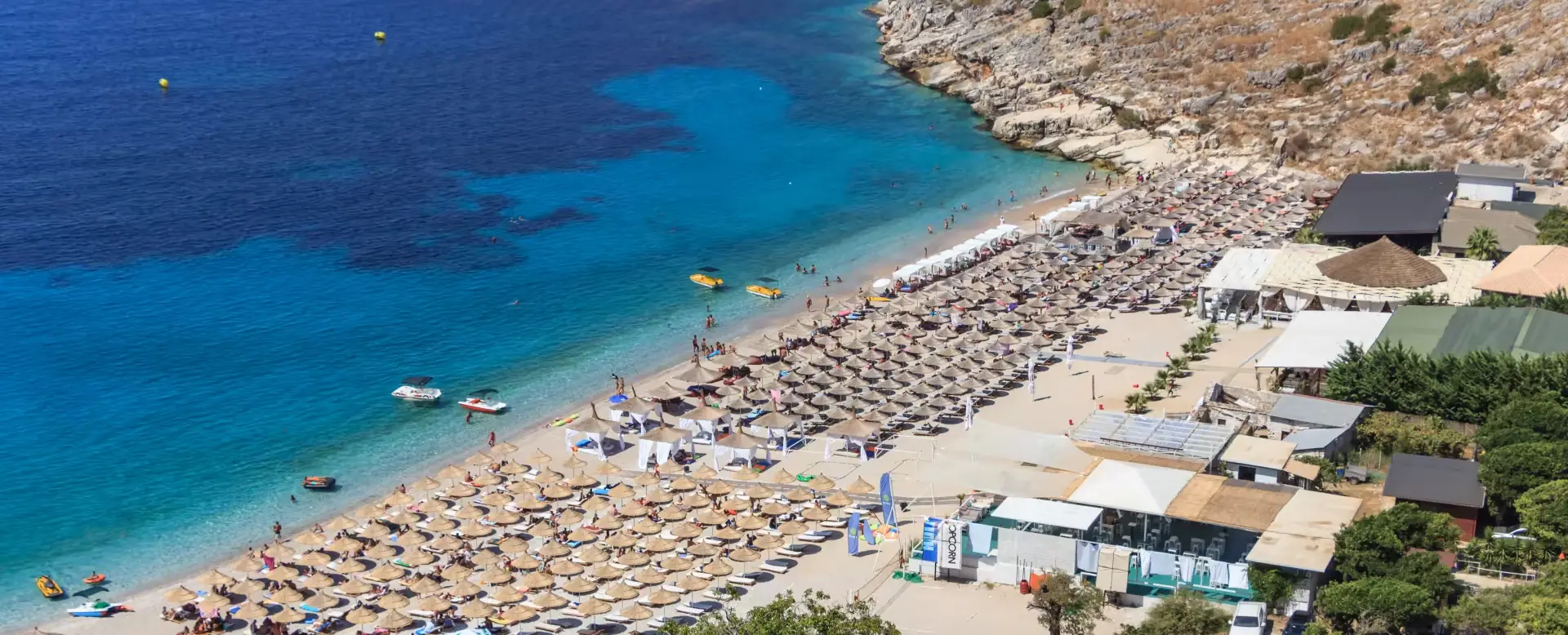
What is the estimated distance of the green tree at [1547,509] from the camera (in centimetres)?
4328

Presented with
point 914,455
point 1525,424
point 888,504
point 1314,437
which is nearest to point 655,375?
point 914,455

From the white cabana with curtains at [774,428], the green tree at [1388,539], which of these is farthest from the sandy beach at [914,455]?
the green tree at [1388,539]

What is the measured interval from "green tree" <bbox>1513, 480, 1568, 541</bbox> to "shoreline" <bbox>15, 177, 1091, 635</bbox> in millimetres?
34780

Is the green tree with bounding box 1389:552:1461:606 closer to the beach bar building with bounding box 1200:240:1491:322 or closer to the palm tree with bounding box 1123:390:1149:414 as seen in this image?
the palm tree with bounding box 1123:390:1149:414

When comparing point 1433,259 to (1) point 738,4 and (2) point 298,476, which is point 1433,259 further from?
(1) point 738,4

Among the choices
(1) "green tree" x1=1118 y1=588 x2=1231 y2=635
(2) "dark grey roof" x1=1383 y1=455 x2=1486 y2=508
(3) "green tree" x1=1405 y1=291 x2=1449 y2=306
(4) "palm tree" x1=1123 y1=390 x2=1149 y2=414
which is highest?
(3) "green tree" x1=1405 y1=291 x2=1449 y2=306

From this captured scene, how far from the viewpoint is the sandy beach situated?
4662 centimetres

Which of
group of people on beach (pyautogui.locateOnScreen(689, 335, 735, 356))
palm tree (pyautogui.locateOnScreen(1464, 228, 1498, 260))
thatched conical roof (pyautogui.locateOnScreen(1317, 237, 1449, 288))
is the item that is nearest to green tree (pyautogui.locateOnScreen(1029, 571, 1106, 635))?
group of people on beach (pyautogui.locateOnScreen(689, 335, 735, 356))

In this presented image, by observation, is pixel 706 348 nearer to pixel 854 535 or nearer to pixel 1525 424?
pixel 854 535

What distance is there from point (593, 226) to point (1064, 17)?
54.7 metres

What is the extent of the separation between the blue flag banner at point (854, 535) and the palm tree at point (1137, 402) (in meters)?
13.8

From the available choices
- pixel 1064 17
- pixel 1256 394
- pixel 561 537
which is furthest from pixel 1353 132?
pixel 561 537

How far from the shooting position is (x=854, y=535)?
49562 millimetres

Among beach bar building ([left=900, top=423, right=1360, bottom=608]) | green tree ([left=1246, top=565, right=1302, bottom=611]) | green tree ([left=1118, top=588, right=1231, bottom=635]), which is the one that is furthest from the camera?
beach bar building ([left=900, top=423, right=1360, bottom=608])
